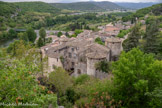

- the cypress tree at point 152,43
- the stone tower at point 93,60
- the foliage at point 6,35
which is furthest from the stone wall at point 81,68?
the foliage at point 6,35

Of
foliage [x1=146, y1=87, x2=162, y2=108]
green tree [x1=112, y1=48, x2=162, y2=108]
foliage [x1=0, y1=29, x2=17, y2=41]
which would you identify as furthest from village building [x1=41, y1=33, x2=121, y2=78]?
foliage [x1=0, y1=29, x2=17, y2=41]

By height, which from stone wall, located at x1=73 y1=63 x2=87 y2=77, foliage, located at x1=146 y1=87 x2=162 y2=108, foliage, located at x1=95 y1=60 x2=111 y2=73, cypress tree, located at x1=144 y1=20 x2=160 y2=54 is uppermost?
cypress tree, located at x1=144 y1=20 x2=160 y2=54

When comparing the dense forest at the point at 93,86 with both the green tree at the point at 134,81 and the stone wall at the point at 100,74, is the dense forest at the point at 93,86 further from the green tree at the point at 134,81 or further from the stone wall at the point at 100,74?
the stone wall at the point at 100,74

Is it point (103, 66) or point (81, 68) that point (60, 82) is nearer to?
point (103, 66)

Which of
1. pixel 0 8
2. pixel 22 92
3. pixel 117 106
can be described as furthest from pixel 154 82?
pixel 0 8

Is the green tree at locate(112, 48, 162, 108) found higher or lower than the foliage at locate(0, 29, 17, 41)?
higher

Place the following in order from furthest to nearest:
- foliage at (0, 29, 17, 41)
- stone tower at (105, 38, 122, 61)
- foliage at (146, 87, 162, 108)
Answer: foliage at (0, 29, 17, 41) < stone tower at (105, 38, 122, 61) < foliage at (146, 87, 162, 108)

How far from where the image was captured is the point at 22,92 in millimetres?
7559

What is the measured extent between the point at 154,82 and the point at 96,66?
10.4m

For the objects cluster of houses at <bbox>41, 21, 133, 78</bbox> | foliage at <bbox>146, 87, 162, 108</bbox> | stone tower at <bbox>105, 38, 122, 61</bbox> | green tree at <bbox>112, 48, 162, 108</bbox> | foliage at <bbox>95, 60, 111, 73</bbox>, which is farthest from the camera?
stone tower at <bbox>105, 38, 122, 61</bbox>

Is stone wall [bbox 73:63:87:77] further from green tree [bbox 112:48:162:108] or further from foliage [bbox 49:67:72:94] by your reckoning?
green tree [bbox 112:48:162:108]

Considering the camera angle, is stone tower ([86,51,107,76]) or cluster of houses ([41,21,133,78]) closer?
stone tower ([86,51,107,76])

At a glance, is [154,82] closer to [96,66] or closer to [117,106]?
[117,106]

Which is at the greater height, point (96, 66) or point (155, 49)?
point (155, 49)
